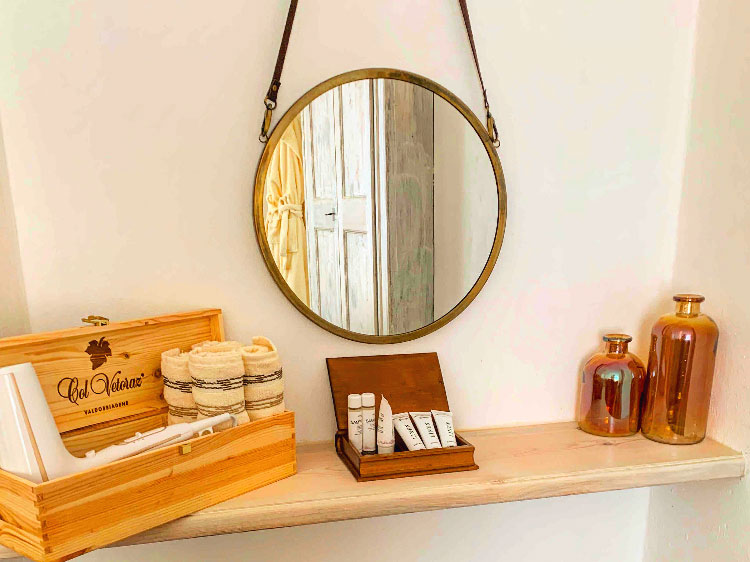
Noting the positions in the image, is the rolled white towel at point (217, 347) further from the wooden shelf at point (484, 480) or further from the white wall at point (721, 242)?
the white wall at point (721, 242)

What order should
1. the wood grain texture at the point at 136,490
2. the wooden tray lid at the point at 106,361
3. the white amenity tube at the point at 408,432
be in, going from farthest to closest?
1. the white amenity tube at the point at 408,432
2. the wooden tray lid at the point at 106,361
3. the wood grain texture at the point at 136,490

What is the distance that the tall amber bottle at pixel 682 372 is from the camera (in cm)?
84

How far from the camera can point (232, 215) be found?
80 cm

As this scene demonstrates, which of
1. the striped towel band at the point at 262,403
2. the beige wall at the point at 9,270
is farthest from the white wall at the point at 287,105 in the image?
the striped towel band at the point at 262,403

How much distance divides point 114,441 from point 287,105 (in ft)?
1.77

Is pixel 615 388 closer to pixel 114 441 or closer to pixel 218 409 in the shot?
pixel 218 409

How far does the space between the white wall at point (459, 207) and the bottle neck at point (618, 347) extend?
0.26 meters

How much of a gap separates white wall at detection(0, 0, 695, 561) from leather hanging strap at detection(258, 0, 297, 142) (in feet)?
0.06

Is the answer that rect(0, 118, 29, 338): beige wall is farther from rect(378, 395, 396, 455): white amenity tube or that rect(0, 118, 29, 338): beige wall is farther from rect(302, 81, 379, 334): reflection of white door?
rect(378, 395, 396, 455): white amenity tube

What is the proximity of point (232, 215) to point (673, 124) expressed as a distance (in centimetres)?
77

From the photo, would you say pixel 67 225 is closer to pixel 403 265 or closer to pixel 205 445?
pixel 205 445

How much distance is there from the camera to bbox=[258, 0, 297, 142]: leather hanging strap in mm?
756

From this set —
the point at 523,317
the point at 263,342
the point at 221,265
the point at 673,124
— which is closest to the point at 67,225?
the point at 221,265

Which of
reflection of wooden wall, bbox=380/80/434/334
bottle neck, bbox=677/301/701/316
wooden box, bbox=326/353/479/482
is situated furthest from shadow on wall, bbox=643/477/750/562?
reflection of wooden wall, bbox=380/80/434/334
